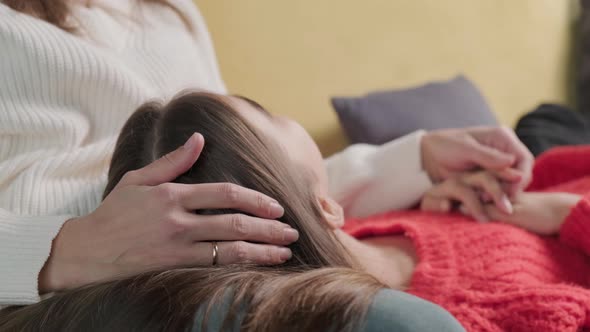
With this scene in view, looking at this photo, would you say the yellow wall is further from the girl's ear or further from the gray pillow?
the girl's ear

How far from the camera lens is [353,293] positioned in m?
0.48

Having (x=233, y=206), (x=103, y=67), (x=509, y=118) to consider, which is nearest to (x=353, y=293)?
(x=233, y=206)

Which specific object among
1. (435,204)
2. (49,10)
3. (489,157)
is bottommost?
(435,204)

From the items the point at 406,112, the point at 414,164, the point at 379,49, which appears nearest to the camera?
the point at 414,164

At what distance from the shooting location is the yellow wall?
1525 millimetres

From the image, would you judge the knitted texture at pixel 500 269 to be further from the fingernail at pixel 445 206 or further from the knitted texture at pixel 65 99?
Answer: the knitted texture at pixel 65 99

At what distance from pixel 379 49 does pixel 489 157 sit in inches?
33.1

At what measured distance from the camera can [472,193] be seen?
103 centimetres

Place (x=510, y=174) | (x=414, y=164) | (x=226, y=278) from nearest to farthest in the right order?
(x=226, y=278), (x=510, y=174), (x=414, y=164)

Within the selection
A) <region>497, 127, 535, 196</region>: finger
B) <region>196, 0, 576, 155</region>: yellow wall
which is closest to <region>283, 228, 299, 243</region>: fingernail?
<region>497, 127, 535, 196</region>: finger

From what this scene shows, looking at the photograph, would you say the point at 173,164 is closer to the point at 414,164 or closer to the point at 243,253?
the point at 243,253

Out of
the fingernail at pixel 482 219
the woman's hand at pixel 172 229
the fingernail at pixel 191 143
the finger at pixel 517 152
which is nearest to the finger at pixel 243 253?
the woman's hand at pixel 172 229

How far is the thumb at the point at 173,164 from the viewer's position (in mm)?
625

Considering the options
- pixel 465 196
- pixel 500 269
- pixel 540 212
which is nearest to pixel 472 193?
pixel 465 196
